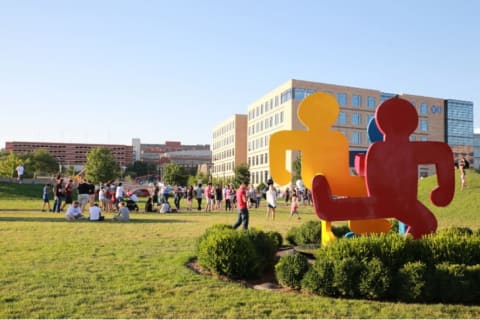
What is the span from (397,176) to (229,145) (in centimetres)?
9093

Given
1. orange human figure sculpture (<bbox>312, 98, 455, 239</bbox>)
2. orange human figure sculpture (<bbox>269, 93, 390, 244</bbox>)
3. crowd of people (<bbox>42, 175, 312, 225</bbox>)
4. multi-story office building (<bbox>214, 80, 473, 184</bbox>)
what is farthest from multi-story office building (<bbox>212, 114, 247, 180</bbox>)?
orange human figure sculpture (<bbox>312, 98, 455, 239</bbox>)

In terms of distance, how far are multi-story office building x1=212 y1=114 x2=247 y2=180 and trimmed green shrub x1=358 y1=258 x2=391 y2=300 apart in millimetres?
84049

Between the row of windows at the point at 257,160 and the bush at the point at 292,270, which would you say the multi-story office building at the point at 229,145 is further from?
the bush at the point at 292,270

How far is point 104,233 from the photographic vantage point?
14.4 meters

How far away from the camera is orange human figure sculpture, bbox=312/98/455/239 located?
874 centimetres

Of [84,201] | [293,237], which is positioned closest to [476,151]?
[84,201]

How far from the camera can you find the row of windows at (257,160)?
78.2 m

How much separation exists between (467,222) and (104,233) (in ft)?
52.6

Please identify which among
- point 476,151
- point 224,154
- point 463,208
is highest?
point 476,151

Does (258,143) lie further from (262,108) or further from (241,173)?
(241,173)

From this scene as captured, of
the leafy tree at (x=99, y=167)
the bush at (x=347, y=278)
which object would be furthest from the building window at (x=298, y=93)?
the bush at (x=347, y=278)

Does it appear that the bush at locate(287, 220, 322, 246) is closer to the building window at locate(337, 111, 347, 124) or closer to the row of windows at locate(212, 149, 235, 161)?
the building window at locate(337, 111, 347, 124)

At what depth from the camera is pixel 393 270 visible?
6.99 m

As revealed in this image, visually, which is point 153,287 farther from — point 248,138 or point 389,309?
point 248,138
